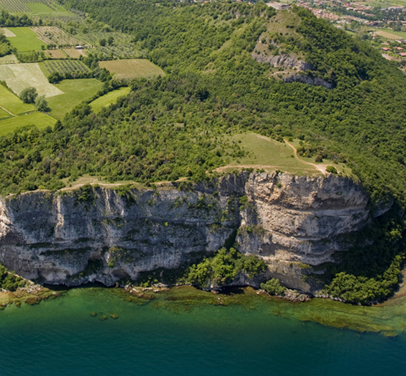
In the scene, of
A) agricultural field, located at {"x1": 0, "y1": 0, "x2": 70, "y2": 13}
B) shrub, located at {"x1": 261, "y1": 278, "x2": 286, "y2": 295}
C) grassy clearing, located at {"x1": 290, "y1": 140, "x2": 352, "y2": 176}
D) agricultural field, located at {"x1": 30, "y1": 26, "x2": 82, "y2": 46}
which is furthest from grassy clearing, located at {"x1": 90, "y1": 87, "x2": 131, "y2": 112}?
agricultural field, located at {"x1": 0, "y1": 0, "x2": 70, "y2": 13}

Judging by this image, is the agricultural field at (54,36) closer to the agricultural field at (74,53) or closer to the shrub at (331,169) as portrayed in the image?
the agricultural field at (74,53)

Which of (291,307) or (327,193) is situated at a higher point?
(327,193)

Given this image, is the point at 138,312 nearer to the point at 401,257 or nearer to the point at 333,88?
the point at 401,257

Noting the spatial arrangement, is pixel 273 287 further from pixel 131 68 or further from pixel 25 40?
pixel 25 40

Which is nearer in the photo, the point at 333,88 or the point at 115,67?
the point at 333,88

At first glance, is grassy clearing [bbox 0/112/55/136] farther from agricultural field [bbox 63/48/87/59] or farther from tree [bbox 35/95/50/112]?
agricultural field [bbox 63/48/87/59]

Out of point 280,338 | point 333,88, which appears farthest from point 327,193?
point 333,88
